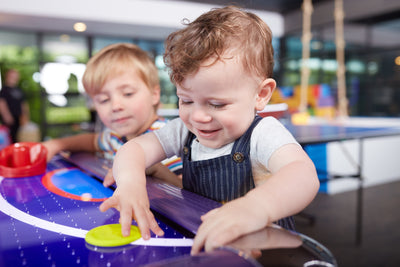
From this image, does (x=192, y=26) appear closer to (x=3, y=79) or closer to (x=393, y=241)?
(x=393, y=241)

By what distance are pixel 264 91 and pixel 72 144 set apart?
2.93 feet

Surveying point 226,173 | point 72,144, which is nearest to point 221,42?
point 226,173

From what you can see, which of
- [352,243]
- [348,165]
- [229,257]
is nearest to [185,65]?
[229,257]

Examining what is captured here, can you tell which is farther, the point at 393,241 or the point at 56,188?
the point at 393,241

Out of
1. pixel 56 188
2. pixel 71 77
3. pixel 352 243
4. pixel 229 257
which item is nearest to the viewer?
pixel 229 257

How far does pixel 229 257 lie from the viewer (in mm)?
326

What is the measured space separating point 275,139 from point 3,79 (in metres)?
7.01

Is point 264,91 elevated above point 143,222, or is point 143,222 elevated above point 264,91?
point 264,91

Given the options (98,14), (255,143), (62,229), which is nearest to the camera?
(62,229)

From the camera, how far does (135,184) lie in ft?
1.91

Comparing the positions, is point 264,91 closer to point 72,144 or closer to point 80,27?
point 72,144

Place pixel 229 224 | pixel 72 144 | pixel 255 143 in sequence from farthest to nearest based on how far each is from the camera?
pixel 72 144
pixel 255 143
pixel 229 224

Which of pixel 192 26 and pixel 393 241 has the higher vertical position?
pixel 192 26

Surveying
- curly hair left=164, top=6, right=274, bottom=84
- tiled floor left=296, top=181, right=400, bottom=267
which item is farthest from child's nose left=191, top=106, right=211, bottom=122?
tiled floor left=296, top=181, right=400, bottom=267
